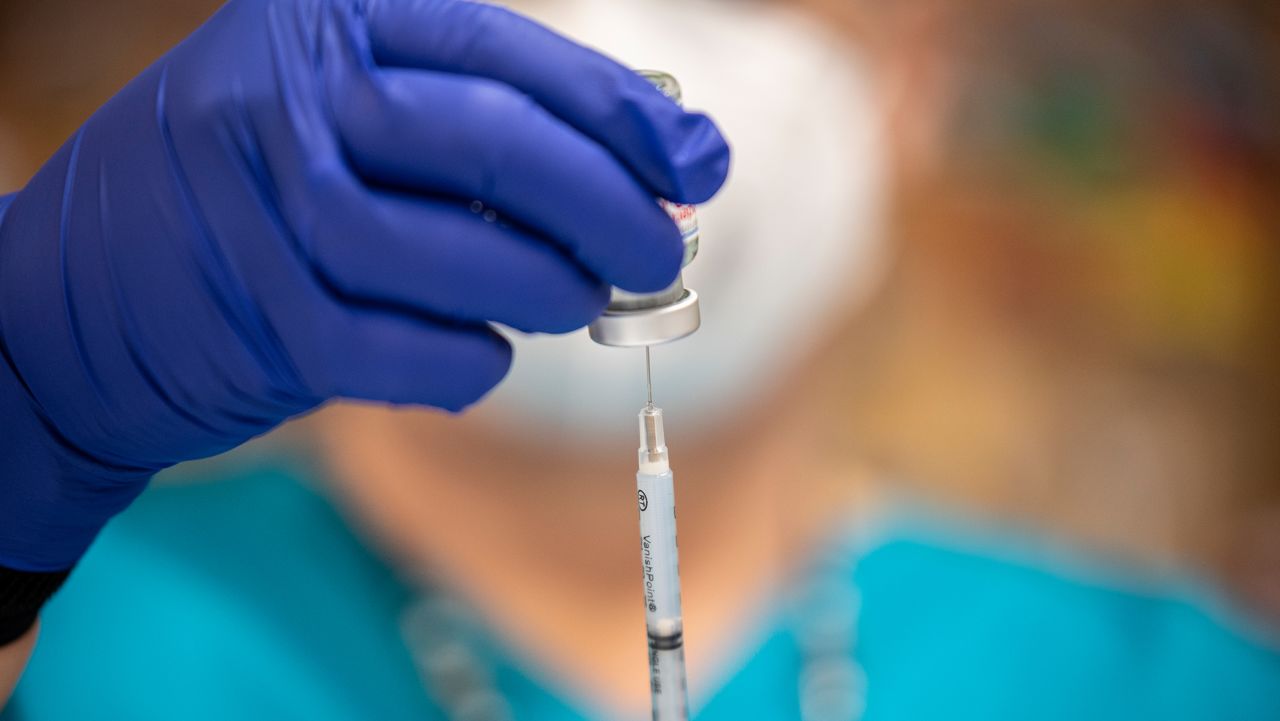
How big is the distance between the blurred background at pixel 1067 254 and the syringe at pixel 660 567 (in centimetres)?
75

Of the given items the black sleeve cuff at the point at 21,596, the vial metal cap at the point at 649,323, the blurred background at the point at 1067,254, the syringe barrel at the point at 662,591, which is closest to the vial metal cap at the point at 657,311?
the vial metal cap at the point at 649,323

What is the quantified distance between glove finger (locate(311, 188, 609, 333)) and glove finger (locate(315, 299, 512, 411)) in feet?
0.05

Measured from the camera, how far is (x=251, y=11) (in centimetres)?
71

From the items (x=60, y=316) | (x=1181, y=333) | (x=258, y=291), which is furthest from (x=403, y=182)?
(x=1181, y=333)

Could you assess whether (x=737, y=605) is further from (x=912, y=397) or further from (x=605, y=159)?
(x=605, y=159)

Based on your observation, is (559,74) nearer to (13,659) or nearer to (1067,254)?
(13,659)

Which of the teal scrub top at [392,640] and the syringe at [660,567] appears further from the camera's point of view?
the teal scrub top at [392,640]

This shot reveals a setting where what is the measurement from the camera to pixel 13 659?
0.91 metres

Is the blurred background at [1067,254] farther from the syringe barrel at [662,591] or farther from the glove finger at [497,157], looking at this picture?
the glove finger at [497,157]

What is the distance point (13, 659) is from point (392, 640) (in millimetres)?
422

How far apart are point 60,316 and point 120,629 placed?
0.53 meters

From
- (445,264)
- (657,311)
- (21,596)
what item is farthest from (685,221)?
(21,596)

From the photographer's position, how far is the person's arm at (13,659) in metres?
0.91

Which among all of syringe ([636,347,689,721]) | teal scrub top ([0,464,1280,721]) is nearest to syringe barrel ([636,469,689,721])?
syringe ([636,347,689,721])
